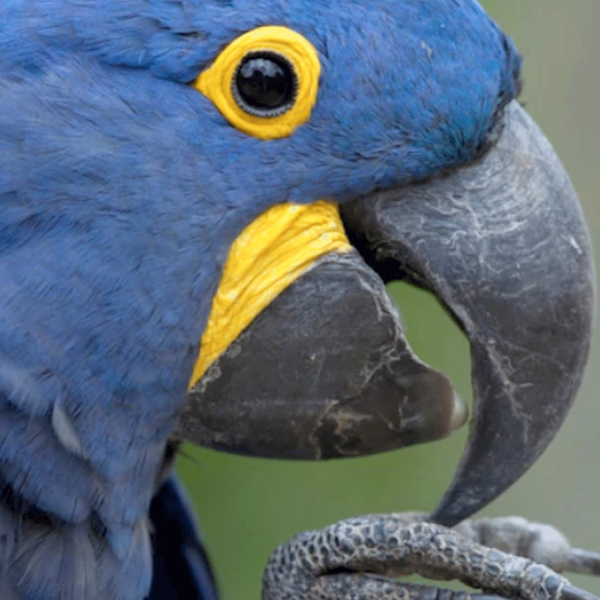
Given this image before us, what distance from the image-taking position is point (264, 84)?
5.16ft

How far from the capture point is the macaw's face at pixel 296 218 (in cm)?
153

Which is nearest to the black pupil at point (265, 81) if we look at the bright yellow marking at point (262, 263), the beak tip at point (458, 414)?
the bright yellow marking at point (262, 263)

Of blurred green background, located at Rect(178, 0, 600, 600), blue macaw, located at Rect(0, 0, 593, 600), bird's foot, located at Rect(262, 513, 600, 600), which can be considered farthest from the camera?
blurred green background, located at Rect(178, 0, 600, 600)

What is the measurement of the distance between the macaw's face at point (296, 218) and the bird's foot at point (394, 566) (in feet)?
0.22

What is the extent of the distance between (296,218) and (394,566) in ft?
1.52

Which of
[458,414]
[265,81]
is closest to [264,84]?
[265,81]

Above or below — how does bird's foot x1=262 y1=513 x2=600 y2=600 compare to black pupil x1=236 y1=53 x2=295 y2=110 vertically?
below

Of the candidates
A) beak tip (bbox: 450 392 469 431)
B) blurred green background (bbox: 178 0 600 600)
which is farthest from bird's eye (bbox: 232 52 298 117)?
blurred green background (bbox: 178 0 600 600)

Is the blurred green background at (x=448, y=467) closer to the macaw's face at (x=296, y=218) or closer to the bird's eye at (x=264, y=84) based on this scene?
the macaw's face at (x=296, y=218)

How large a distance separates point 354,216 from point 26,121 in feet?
1.34

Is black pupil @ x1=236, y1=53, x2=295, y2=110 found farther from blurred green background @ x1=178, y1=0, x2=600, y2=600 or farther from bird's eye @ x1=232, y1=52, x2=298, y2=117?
blurred green background @ x1=178, y1=0, x2=600, y2=600

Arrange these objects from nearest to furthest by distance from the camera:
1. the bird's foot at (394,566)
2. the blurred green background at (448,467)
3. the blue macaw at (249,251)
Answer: the blue macaw at (249,251), the bird's foot at (394,566), the blurred green background at (448,467)

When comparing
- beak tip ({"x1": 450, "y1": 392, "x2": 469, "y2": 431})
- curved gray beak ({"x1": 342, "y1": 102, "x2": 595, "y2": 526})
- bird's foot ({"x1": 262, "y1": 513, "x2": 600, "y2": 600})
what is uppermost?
curved gray beak ({"x1": 342, "y1": 102, "x2": 595, "y2": 526})

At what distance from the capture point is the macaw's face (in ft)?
5.01
